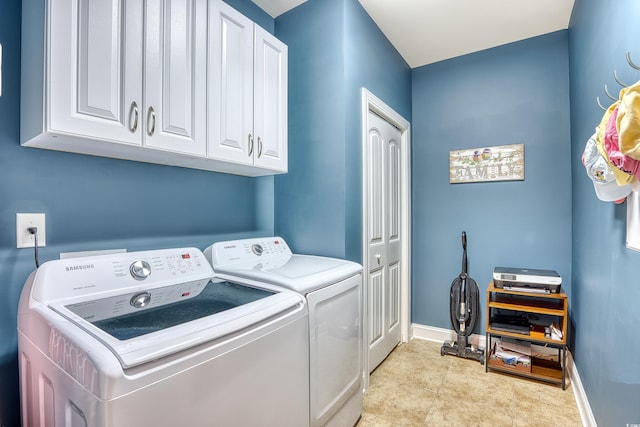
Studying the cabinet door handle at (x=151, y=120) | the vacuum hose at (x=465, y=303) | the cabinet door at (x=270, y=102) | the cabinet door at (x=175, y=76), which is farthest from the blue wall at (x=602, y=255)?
the cabinet door handle at (x=151, y=120)

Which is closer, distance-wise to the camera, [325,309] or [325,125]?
[325,309]

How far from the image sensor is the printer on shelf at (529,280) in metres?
2.17

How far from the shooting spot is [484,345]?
8.93 feet

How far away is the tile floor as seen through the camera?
5.96ft

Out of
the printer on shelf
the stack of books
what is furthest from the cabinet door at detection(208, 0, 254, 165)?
the stack of books

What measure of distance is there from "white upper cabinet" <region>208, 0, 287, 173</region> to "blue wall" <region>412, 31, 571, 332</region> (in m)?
1.72

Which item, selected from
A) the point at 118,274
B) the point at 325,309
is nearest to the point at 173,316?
the point at 118,274

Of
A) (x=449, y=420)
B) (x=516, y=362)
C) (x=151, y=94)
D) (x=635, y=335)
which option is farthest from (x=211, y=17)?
(x=516, y=362)

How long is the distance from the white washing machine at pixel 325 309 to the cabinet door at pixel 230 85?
0.57m

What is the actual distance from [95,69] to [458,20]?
2459 mm

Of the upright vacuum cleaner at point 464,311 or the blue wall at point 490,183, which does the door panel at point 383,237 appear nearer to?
the blue wall at point 490,183

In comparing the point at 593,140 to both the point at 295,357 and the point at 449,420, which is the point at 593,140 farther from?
the point at 449,420

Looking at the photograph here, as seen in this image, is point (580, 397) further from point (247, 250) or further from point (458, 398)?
point (247, 250)

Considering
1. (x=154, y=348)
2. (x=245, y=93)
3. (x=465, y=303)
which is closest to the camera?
(x=154, y=348)
